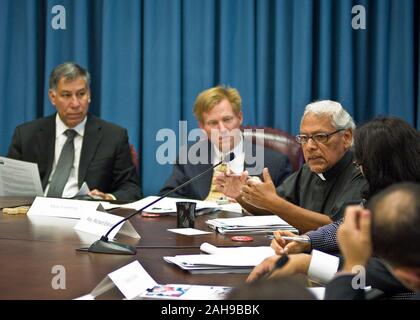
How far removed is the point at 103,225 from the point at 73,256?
0.33 meters

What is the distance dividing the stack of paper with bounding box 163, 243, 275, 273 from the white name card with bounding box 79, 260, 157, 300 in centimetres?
19

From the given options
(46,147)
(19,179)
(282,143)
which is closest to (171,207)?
(19,179)

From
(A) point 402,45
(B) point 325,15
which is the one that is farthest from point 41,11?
(A) point 402,45

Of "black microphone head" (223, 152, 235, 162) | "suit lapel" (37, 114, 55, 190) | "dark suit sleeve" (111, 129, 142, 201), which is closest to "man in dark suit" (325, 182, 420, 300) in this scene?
"black microphone head" (223, 152, 235, 162)

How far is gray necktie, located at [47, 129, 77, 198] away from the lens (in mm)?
3621

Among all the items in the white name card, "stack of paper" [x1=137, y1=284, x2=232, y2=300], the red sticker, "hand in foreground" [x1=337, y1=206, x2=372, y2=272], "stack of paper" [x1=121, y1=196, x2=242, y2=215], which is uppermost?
"hand in foreground" [x1=337, y1=206, x2=372, y2=272]

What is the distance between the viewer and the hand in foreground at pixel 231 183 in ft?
9.64

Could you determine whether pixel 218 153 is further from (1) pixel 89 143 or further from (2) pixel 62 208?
(2) pixel 62 208

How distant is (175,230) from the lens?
2.39m

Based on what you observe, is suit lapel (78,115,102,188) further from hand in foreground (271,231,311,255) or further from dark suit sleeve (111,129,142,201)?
hand in foreground (271,231,311,255)

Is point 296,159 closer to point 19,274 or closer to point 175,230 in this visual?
point 175,230

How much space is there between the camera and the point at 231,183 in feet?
9.68

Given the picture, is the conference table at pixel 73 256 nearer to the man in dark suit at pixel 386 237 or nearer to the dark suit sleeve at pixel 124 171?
the man in dark suit at pixel 386 237
